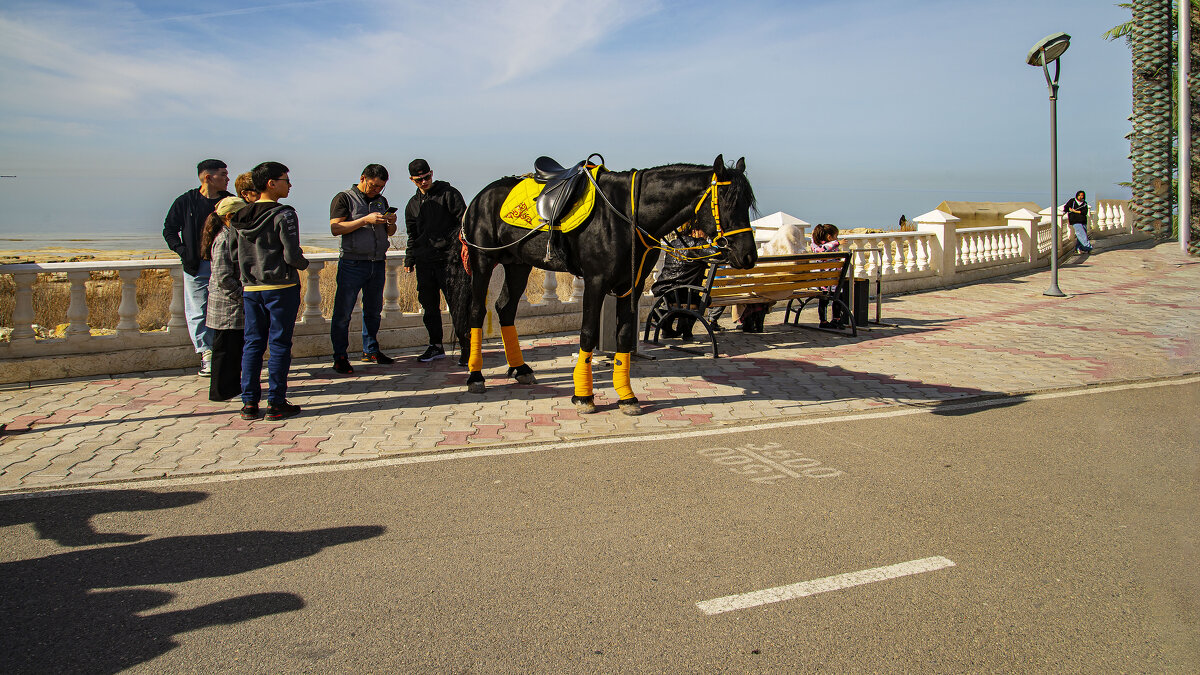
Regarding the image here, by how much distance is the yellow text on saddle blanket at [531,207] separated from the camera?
7.29 metres

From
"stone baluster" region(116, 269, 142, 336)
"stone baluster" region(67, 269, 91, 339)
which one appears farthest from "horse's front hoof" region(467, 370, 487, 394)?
"stone baluster" region(67, 269, 91, 339)

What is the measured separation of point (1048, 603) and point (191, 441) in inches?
221

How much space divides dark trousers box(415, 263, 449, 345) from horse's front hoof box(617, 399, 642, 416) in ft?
10.7

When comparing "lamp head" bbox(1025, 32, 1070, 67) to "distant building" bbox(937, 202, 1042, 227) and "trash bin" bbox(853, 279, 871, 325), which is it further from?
"distant building" bbox(937, 202, 1042, 227)

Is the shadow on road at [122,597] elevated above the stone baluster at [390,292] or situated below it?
below

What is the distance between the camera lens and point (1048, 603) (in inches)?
145

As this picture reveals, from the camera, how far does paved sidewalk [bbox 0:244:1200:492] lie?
6.16 meters

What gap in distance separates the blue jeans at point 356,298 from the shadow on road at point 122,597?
450 centimetres

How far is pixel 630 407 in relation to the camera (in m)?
7.19

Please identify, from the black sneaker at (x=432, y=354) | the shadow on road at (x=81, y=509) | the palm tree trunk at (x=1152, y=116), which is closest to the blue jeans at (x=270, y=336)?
the shadow on road at (x=81, y=509)

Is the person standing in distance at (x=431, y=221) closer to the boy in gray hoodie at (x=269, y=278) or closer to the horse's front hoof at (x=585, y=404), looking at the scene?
the boy in gray hoodie at (x=269, y=278)

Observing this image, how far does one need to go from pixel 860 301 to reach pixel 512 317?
579 centimetres

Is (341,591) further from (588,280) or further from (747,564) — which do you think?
(588,280)

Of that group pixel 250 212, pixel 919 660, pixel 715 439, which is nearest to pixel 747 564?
pixel 919 660
